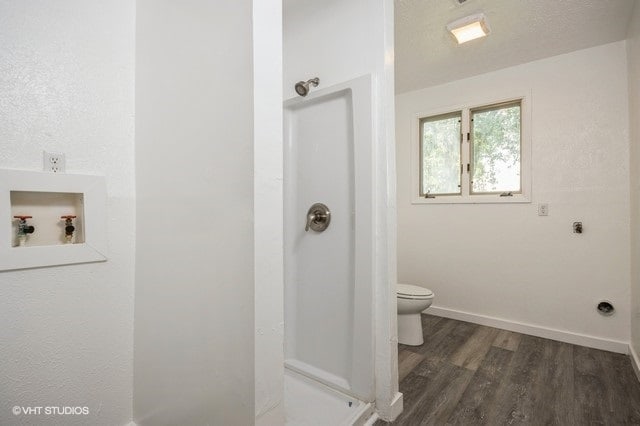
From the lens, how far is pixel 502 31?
1.98 metres

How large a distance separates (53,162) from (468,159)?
2815 mm

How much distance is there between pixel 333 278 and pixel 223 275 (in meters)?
0.90

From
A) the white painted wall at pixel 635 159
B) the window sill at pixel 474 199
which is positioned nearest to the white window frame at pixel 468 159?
the window sill at pixel 474 199

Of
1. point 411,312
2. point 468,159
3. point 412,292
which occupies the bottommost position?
point 411,312

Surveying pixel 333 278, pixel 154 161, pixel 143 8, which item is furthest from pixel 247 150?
pixel 333 278

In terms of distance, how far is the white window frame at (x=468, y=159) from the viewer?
93.4 inches

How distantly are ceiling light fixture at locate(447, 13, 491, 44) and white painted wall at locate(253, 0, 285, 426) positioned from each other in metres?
1.55

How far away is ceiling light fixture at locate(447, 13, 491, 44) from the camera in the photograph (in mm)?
1767

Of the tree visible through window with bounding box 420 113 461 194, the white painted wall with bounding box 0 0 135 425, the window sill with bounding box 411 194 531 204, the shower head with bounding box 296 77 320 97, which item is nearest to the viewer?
the white painted wall with bounding box 0 0 135 425

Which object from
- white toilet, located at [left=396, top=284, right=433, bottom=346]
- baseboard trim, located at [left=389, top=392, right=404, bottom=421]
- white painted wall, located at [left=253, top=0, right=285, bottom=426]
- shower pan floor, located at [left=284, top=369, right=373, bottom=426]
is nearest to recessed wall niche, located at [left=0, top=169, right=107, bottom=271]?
white painted wall, located at [left=253, top=0, right=285, bottom=426]

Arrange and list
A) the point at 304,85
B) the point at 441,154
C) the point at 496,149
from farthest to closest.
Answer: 1. the point at 441,154
2. the point at 496,149
3. the point at 304,85

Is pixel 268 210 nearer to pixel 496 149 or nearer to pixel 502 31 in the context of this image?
pixel 502 31

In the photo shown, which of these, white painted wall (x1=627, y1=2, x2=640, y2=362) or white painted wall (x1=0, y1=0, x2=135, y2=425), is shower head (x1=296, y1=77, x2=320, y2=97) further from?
white painted wall (x1=627, y1=2, x2=640, y2=362)

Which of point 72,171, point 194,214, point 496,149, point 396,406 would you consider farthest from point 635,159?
point 72,171
